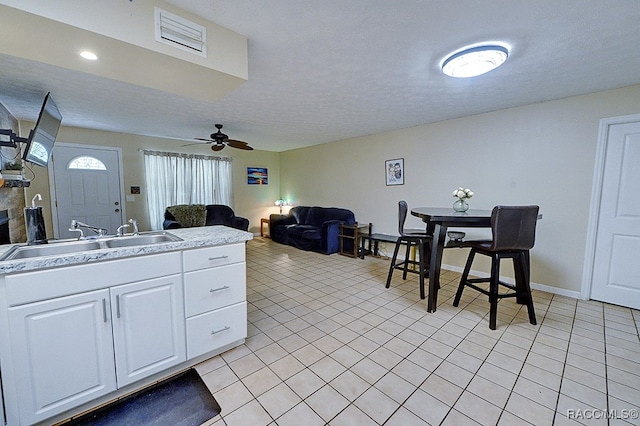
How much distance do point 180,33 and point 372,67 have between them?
4.76ft

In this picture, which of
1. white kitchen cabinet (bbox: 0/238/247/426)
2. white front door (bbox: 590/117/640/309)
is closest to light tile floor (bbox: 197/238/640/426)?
white front door (bbox: 590/117/640/309)

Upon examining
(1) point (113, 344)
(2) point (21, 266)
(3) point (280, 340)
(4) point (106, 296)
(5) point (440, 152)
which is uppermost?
(5) point (440, 152)

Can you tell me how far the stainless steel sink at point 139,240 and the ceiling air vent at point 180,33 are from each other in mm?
1215

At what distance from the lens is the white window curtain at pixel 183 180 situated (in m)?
5.05

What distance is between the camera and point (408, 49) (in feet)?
6.27

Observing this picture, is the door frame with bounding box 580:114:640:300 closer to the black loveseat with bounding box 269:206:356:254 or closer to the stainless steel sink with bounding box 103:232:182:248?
the black loveseat with bounding box 269:206:356:254

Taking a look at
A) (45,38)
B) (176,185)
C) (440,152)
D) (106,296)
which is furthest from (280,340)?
(176,185)

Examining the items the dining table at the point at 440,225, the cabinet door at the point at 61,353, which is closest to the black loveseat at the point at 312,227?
the dining table at the point at 440,225

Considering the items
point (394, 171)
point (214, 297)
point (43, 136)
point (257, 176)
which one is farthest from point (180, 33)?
point (257, 176)

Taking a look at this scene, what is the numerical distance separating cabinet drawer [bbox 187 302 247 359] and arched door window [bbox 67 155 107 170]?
4.40m

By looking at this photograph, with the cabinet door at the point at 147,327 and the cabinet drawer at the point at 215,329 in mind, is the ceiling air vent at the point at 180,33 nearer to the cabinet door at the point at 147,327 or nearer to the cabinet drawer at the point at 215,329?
the cabinet door at the point at 147,327

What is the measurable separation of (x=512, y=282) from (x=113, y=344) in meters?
4.11

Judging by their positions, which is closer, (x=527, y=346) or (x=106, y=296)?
(x=106, y=296)

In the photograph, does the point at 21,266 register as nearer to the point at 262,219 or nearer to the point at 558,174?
the point at 558,174
